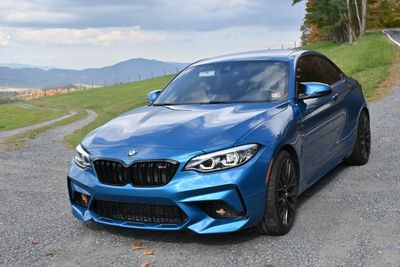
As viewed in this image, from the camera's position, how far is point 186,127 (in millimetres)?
4578

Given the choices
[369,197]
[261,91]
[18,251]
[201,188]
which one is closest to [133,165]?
[201,188]

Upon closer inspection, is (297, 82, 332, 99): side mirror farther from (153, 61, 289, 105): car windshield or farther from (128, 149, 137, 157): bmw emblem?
(128, 149, 137, 157): bmw emblem

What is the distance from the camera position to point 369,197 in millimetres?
5688

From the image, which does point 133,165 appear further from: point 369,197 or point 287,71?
point 369,197

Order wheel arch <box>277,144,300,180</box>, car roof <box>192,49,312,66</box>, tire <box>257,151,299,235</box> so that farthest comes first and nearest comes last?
car roof <box>192,49,312,66</box> < wheel arch <box>277,144,300,180</box> < tire <box>257,151,299,235</box>

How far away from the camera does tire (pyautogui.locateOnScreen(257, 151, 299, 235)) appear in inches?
173

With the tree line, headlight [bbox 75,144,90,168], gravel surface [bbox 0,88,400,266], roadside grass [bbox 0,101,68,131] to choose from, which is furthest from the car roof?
the tree line

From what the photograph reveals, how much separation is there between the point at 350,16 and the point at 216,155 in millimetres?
49014

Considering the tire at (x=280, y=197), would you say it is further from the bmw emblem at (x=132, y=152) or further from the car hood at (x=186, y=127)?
the bmw emblem at (x=132, y=152)

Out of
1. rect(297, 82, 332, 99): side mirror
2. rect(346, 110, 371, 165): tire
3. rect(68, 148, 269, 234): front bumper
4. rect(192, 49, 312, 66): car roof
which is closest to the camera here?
rect(68, 148, 269, 234): front bumper

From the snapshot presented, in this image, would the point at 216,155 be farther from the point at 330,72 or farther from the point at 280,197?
the point at 330,72

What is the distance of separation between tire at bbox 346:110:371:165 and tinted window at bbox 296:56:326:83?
1184mm

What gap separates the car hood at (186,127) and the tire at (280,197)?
42 centimetres

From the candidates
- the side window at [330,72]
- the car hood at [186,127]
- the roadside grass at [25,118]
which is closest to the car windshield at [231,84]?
the car hood at [186,127]
